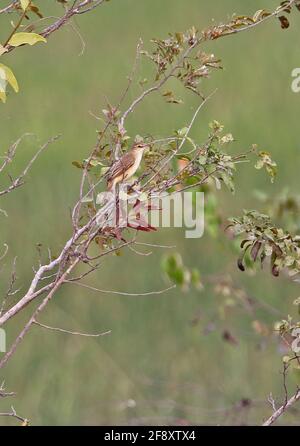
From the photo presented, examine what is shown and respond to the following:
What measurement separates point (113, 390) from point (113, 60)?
96.7 inches

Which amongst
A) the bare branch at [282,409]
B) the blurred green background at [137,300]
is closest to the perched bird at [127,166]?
the bare branch at [282,409]

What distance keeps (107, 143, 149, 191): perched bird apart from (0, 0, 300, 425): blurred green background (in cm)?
196

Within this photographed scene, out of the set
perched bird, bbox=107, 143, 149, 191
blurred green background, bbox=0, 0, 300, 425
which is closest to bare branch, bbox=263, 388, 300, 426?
perched bird, bbox=107, 143, 149, 191

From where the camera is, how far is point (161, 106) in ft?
21.1

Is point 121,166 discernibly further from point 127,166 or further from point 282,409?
point 282,409

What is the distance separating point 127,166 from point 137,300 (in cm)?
297

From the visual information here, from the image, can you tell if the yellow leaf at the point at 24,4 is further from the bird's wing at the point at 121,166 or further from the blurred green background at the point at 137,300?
the blurred green background at the point at 137,300

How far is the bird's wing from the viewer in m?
2.71

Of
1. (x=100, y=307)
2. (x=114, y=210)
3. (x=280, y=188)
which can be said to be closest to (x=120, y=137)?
(x=114, y=210)

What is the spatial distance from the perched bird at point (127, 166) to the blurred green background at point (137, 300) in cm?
196

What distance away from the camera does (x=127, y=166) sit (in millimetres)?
2846

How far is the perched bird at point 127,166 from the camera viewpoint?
2.79m

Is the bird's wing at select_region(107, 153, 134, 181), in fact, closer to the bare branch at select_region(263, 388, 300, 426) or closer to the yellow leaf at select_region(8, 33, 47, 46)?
the yellow leaf at select_region(8, 33, 47, 46)
